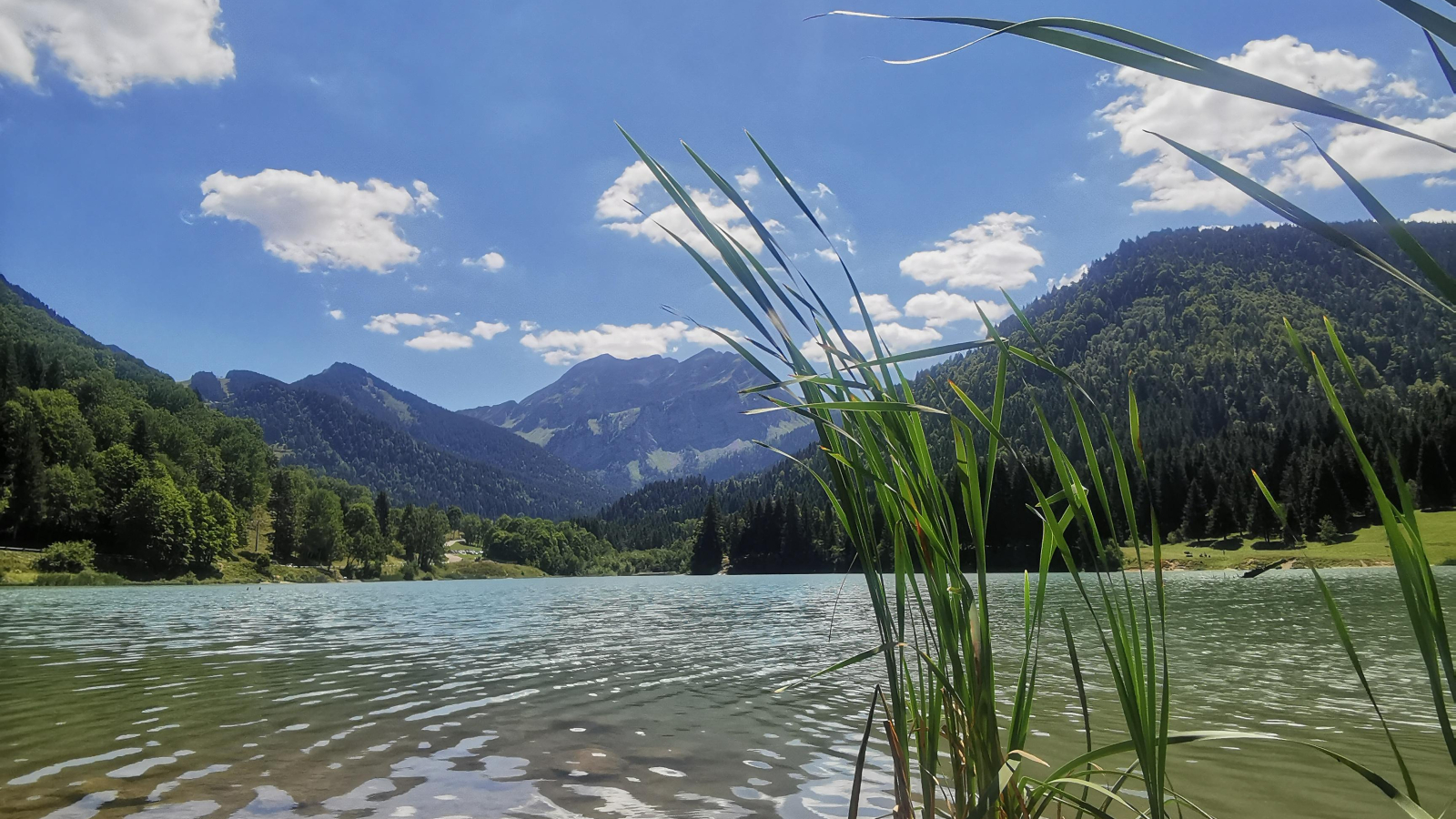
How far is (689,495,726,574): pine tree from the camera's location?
140 m

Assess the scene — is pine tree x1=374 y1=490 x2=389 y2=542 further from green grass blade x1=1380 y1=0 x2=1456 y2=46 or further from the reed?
green grass blade x1=1380 y1=0 x2=1456 y2=46

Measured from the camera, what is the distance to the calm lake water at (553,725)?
6.45 m

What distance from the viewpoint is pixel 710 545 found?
458 ft

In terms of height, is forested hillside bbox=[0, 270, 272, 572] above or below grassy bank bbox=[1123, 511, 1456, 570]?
above

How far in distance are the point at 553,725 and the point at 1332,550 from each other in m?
89.5

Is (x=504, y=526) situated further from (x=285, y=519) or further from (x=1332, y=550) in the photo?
(x=1332, y=550)

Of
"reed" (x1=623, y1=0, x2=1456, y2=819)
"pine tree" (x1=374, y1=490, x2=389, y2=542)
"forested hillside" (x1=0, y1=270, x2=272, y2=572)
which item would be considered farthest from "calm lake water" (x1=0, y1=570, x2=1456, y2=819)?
"pine tree" (x1=374, y1=490, x2=389, y2=542)

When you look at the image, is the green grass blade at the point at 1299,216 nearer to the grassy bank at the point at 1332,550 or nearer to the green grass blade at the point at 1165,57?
Result: the green grass blade at the point at 1165,57

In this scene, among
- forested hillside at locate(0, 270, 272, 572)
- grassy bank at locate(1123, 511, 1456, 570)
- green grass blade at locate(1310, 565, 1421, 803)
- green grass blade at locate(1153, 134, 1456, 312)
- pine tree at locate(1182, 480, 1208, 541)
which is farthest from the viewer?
pine tree at locate(1182, 480, 1208, 541)

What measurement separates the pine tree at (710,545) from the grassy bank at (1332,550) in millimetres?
70678

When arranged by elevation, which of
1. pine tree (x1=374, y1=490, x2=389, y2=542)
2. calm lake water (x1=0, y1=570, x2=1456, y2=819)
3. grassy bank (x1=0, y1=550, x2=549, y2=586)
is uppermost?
pine tree (x1=374, y1=490, x2=389, y2=542)

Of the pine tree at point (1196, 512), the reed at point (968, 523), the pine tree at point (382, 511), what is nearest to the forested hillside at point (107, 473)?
the pine tree at point (382, 511)

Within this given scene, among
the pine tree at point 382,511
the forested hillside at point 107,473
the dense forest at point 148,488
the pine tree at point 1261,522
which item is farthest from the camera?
the pine tree at point 382,511

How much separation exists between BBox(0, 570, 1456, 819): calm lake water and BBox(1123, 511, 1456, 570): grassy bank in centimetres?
6226
